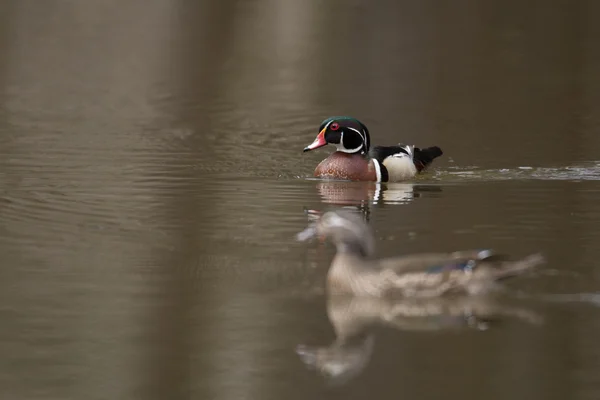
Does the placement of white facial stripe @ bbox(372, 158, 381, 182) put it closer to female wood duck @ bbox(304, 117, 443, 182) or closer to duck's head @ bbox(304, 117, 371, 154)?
female wood duck @ bbox(304, 117, 443, 182)

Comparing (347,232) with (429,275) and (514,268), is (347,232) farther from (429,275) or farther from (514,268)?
(514,268)

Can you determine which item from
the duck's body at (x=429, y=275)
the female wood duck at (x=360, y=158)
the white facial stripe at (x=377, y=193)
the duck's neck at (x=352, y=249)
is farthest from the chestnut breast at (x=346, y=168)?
the duck's body at (x=429, y=275)

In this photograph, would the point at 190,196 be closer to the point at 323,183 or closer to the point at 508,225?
the point at 323,183

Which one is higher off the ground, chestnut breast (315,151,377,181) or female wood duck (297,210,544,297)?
chestnut breast (315,151,377,181)

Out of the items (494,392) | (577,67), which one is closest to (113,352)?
(494,392)

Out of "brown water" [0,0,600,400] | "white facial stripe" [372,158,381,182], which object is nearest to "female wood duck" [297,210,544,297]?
"brown water" [0,0,600,400]

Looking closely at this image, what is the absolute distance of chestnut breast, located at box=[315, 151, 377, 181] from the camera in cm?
1475

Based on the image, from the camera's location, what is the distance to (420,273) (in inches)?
331

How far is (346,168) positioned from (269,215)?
3081mm

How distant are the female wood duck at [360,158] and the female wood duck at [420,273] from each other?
619 centimetres

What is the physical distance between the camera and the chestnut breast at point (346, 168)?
14.8 metres

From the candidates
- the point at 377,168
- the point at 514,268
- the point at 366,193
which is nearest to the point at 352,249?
the point at 514,268

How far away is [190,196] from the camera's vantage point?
13.1 metres

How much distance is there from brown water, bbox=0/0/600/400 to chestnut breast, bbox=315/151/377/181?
15.1 inches
